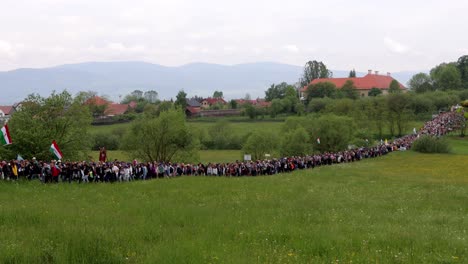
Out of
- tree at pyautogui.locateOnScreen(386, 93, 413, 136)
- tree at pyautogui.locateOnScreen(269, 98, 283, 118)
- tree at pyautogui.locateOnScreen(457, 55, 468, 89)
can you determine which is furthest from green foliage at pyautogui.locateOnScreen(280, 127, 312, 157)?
tree at pyautogui.locateOnScreen(457, 55, 468, 89)

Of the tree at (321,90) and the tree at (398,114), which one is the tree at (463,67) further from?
the tree at (398,114)

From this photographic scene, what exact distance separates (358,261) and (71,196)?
16.6 meters

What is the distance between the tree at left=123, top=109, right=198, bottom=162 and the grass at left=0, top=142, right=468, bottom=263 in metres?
35.9

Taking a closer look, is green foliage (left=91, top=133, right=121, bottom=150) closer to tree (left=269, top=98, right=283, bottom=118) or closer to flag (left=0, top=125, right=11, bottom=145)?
tree (left=269, top=98, right=283, bottom=118)

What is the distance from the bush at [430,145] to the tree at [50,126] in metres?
45.2

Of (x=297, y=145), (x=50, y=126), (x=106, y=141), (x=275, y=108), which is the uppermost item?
(x=275, y=108)

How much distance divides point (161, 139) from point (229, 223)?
165 ft

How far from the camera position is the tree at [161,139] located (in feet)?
220

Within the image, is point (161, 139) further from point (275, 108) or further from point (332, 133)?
point (275, 108)

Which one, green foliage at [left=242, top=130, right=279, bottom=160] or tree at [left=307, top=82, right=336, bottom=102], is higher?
tree at [left=307, top=82, right=336, bottom=102]

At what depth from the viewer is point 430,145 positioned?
69938 millimetres

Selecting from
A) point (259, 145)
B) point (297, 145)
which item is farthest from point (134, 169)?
point (259, 145)

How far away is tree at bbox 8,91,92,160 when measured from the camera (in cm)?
5097

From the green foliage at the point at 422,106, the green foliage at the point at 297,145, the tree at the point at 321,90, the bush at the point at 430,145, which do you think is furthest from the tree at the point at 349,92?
the bush at the point at 430,145
